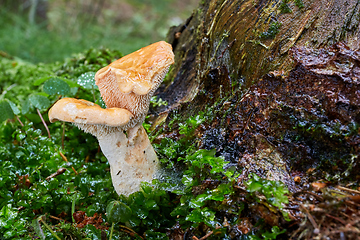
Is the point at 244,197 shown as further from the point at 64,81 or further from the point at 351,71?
the point at 64,81

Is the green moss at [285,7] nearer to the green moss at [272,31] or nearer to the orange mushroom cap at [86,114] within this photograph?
the green moss at [272,31]

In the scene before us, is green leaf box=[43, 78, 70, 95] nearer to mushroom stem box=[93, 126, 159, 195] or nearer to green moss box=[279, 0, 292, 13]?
mushroom stem box=[93, 126, 159, 195]

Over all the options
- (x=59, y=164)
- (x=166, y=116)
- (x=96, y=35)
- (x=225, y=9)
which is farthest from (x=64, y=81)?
(x=96, y=35)

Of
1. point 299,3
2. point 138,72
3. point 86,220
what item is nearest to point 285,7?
point 299,3

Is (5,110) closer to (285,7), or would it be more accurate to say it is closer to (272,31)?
(272,31)

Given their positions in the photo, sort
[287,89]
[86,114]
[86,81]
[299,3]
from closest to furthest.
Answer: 1. [86,114]
2. [287,89]
3. [299,3]
4. [86,81]

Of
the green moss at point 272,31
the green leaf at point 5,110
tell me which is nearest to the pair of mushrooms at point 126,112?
the green moss at point 272,31
